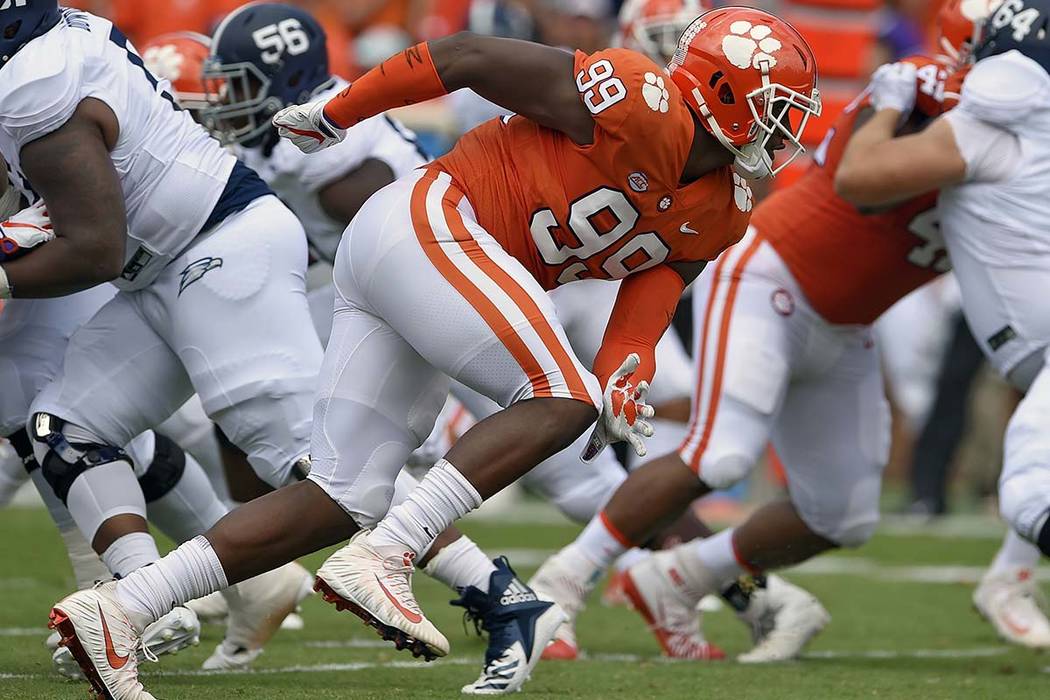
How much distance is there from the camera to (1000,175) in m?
4.77

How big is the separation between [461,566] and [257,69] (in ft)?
6.01

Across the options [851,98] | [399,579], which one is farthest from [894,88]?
[851,98]

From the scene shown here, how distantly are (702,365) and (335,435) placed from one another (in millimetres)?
1825

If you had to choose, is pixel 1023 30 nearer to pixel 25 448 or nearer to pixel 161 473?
pixel 161 473

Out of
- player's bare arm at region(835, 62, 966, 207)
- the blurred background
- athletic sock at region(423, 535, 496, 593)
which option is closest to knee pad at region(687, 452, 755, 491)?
player's bare arm at region(835, 62, 966, 207)

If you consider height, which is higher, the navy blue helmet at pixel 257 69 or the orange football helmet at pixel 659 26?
the navy blue helmet at pixel 257 69

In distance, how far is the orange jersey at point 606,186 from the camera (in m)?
3.64

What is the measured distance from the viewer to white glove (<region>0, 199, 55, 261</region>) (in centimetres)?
386

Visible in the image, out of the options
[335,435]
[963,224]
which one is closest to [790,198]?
[963,224]

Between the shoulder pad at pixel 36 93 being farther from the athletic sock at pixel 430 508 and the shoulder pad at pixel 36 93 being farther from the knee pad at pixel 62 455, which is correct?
the athletic sock at pixel 430 508

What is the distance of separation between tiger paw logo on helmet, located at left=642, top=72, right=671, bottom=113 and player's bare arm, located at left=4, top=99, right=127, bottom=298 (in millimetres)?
1255

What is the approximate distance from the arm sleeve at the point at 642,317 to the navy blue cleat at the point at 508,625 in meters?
0.63

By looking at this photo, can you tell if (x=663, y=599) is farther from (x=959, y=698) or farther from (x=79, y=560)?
(x=79, y=560)

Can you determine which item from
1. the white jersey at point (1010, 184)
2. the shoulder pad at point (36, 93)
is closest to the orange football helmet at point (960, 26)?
the white jersey at point (1010, 184)
